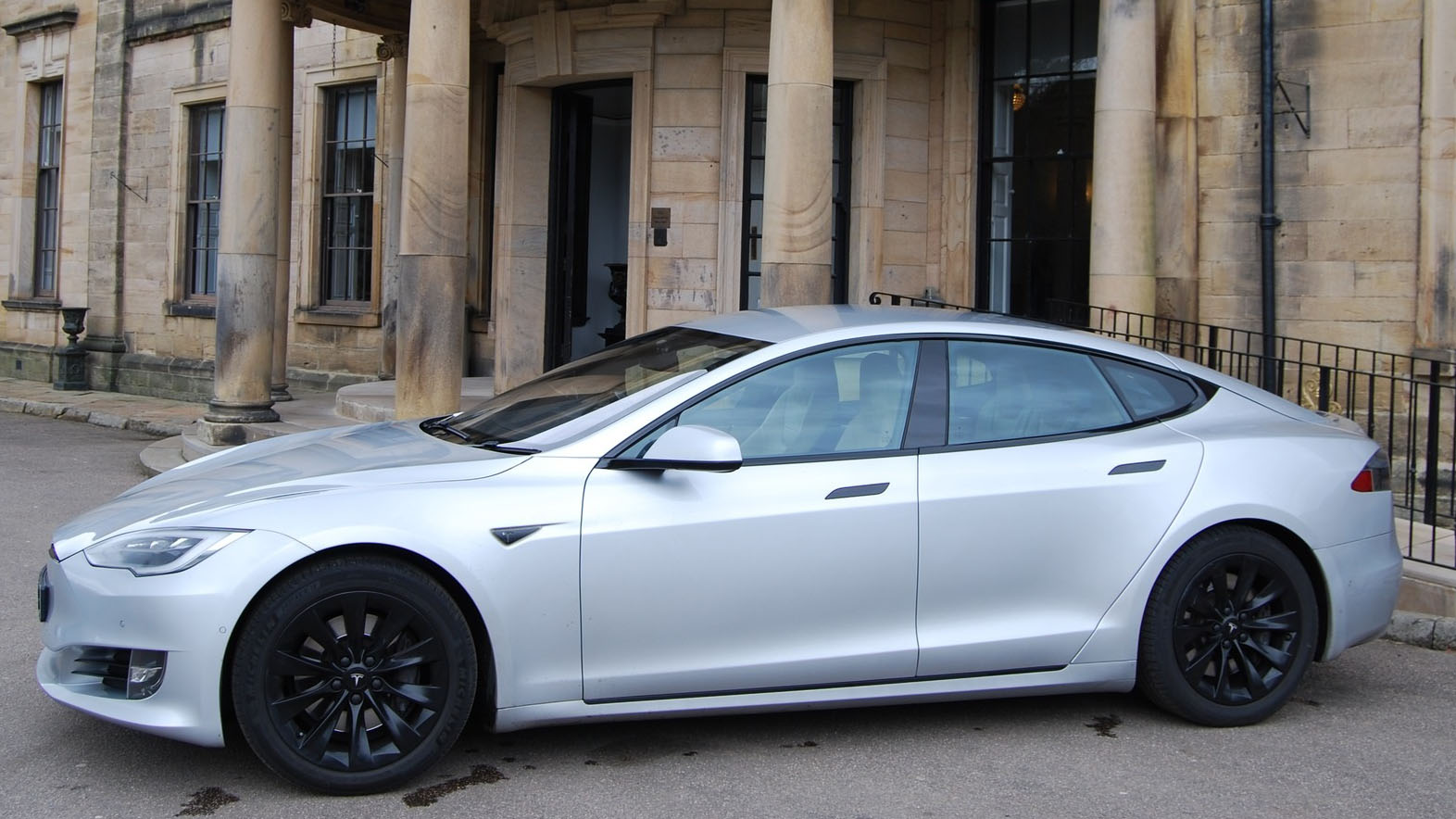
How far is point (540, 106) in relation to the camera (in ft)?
44.2

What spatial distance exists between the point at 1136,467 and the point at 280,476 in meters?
2.95

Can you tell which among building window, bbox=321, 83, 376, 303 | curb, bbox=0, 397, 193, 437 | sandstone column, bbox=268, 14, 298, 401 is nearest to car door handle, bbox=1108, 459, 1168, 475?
sandstone column, bbox=268, 14, 298, 401

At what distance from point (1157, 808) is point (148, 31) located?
20339 mm

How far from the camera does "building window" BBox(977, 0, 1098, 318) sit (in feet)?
40.7

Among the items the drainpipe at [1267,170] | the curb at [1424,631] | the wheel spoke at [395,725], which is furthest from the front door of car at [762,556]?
the drainpipe at [1267,170]

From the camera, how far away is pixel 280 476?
14.9ft

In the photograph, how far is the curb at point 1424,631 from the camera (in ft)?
21.4

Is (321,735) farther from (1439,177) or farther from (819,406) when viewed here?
(1439,177)

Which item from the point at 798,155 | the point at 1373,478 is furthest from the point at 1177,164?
the point at 1373,478

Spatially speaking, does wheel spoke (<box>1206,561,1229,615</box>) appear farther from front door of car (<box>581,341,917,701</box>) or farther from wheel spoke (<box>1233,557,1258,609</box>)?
front door of car (<box>581,341,917,701</box>)

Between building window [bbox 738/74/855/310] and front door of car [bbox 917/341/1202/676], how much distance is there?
290 inches

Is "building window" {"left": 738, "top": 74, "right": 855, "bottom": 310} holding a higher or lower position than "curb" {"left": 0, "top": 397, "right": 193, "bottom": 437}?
higher

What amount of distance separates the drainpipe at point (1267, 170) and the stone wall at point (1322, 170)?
0.27ft

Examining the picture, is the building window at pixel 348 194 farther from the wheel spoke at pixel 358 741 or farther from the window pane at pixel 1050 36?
the wheel spoke at pixel 358 741
